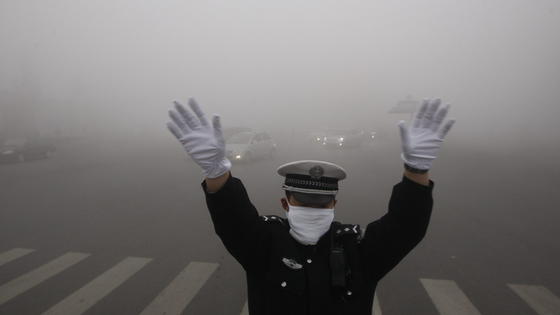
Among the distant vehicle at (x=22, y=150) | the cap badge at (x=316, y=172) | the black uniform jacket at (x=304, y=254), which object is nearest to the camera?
the black uniform jacket at (x=304, y=254)

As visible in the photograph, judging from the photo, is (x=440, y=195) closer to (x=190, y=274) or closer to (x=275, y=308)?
(x=190, y=274)

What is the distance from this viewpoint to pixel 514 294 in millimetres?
4336

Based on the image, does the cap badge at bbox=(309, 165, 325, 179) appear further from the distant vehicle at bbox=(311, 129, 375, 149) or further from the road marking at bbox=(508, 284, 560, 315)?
the distant vehicle at bbox=(311, 129, 375, 149)

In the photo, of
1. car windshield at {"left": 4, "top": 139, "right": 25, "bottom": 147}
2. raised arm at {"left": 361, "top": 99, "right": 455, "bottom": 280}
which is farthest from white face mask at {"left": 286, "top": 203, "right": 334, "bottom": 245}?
car windshield at {"left": 4, "top": 139, "right": 25, "bottom": 147}

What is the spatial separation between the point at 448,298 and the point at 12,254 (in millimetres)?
6969

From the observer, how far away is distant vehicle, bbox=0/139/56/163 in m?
17.5

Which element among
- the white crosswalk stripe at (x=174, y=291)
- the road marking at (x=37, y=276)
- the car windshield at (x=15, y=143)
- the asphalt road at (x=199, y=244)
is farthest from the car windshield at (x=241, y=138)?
the car windshield at (x=15, y=143)

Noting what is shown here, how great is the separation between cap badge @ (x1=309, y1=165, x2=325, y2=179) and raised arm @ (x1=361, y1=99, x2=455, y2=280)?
42 cm

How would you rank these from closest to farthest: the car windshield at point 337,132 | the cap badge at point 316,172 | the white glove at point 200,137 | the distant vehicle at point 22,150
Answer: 1. the white glove at point 200,137
2. the cap badge at point 316,172
3. the distant vehicle at point 22,150
4. the car windshield at point 337,132

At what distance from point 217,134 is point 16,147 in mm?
21565

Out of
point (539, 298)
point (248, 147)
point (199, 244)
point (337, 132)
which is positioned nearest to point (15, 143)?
point (248, 147)

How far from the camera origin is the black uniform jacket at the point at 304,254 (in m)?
1.60

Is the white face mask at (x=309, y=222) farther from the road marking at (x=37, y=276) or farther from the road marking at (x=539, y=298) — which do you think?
the road marking at (x=37, y=276)

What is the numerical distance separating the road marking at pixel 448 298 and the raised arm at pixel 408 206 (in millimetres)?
2874
